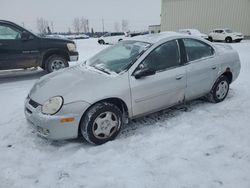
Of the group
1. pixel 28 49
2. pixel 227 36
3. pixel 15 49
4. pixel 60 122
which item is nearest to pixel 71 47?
pixel 28 49

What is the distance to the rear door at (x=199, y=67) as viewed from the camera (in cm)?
434

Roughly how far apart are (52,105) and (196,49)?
2845 millimetres

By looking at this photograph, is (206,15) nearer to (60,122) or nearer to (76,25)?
(60,122)

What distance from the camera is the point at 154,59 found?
3953 millimetres

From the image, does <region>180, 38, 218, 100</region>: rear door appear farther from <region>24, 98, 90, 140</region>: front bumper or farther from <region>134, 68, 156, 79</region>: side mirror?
<region>24, 98, 90, 140</region>: front bumper

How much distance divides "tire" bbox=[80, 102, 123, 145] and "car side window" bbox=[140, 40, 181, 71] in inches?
35.1

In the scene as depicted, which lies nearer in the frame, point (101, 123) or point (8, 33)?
point (101, 123)

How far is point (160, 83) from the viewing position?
389 cm

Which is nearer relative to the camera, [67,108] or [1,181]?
[1,181]

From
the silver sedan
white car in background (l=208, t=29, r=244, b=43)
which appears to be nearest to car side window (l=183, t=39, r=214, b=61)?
the silver sedan

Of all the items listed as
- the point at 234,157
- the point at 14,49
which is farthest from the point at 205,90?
the point at 14,49

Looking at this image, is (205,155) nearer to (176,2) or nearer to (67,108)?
(67,108)

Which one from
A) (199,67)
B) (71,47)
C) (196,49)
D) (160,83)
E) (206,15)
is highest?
(206,15)

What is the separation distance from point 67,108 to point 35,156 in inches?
31.1
